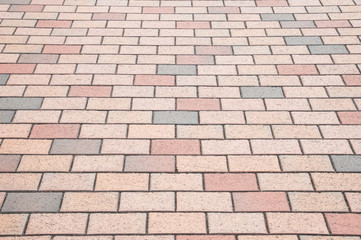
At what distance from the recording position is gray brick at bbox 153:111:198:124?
2.31 meters

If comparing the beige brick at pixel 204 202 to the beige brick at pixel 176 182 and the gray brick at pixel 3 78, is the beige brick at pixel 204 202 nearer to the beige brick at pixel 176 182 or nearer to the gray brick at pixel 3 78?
the beige brick at pixel 176 182

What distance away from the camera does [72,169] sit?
6.66 feet

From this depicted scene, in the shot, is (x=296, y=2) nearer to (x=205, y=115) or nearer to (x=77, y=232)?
(x=205, y=115)

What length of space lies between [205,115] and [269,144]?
1.60 feet

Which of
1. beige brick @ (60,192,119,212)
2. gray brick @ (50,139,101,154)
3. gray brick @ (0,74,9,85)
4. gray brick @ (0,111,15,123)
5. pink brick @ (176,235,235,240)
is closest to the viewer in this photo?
pink brick @ (176,235,235,240)

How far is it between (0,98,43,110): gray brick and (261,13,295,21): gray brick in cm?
222

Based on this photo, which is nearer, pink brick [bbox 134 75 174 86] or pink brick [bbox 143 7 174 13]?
pink brick [bbox 134 75 174 86]

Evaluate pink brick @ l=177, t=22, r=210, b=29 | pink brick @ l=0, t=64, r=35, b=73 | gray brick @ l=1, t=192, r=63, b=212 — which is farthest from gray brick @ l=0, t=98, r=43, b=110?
pink brick @ l=177, t=22, r=210, b=29

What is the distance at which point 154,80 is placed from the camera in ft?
8.58

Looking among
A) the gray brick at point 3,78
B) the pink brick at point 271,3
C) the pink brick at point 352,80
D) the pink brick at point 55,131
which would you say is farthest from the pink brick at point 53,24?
the pink brick at point 352,80

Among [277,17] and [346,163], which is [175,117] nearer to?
[346,163]

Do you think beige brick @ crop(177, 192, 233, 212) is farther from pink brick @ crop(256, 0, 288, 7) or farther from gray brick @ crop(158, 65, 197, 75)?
pink brick @ crop(256, 0, 288, 7)

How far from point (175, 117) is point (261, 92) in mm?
702

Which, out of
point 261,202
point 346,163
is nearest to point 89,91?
point 261,202
